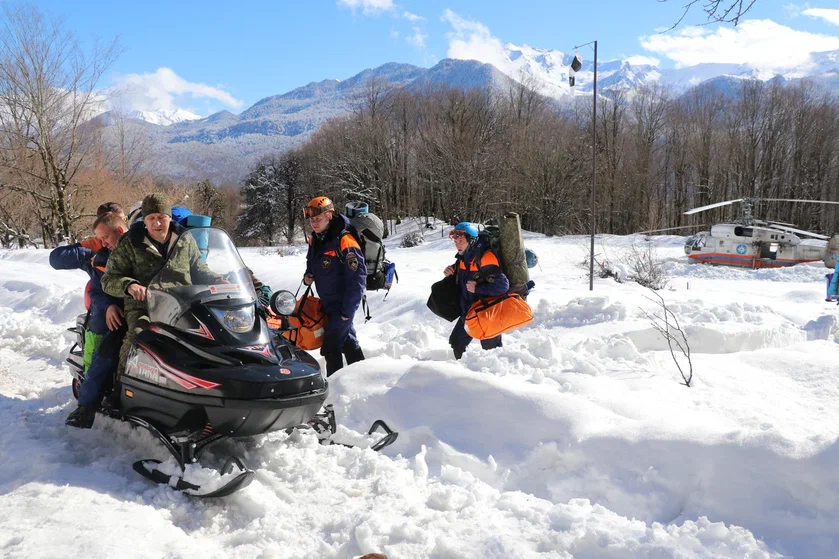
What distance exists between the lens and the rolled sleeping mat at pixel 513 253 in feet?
18.6

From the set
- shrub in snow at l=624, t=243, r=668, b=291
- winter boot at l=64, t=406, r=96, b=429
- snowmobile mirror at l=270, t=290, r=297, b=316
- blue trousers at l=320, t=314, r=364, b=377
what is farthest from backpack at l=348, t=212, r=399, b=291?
shrub in snow at l=624, t=243, r=668, b=291

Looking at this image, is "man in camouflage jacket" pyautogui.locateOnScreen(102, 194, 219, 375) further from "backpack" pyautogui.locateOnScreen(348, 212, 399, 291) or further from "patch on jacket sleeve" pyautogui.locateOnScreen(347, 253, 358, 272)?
"backpack" pyautogui.locateOnScreen(348, 212, 399, 291)

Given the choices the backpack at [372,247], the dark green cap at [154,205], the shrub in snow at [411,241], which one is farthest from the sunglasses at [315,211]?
the shrub in snow at [411,241]

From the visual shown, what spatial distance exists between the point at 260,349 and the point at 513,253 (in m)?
2.90

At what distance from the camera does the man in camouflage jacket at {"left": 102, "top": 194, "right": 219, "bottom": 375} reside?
3982 mm

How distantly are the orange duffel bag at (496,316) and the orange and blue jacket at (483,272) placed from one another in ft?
0.30

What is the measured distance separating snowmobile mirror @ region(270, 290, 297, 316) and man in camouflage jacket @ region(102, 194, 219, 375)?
0.59 meters

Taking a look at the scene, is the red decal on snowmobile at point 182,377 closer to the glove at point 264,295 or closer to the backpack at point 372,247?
the glove at point 264,295

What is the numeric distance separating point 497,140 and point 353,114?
12678 mm

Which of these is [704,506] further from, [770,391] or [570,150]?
[570,150]

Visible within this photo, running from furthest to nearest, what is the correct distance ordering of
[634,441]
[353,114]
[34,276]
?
[353,114]
[34,276]
[634,441]

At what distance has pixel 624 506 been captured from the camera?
3168mm

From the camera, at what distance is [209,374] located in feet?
11.1

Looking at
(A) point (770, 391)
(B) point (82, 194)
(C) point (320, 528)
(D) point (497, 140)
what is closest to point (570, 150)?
(D) point (497, 140)
